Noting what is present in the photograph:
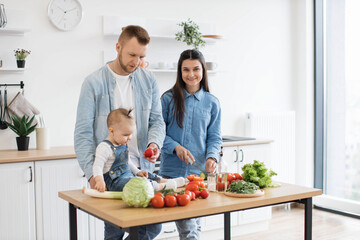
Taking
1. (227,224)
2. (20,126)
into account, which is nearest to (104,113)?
(227,224)

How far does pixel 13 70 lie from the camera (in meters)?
3.96

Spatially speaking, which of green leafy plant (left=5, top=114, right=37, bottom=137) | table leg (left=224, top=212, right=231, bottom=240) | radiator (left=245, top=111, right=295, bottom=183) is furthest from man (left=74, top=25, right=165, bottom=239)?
radiator (left=245, top=111, right=295, bottom=183)

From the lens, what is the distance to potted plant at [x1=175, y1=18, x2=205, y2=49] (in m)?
4.65

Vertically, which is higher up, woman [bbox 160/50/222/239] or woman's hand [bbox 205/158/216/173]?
woman [bbox 160/50/222/239]

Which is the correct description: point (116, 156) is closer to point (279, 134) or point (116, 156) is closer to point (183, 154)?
point (183, 154)

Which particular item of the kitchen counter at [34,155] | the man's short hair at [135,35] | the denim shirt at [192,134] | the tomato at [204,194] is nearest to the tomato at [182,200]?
the tomato at [204,194]

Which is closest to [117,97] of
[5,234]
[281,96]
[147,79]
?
[147,79]

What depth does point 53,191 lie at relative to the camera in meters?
3.60

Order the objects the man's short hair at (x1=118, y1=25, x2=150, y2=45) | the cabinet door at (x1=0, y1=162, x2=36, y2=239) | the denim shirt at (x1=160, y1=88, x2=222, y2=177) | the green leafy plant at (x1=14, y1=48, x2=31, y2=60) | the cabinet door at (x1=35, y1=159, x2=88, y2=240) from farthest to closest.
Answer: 1. the green leafy plant at (x1=14, y1=48, x2=31, y2=60)
2. the cabinet door at (x1=35, y1=159, x2=88, y2=240)
3. the cabinet door at (x1=0, y1=162, x2=36, y2=239)
4. the denim shirt at (x1=160, y1=88, x2=222, y2=177)
5. the man's short hair at (x1=118, y1=25, x2=150, y2=45)

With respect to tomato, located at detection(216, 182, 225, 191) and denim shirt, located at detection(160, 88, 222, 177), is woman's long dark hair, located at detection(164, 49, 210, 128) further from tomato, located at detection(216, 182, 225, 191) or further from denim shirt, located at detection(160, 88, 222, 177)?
tomato, located at detection(216, 182, 225, 191)

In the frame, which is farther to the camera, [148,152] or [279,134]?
[279,134]

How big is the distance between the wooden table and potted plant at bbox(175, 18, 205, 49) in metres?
2.36

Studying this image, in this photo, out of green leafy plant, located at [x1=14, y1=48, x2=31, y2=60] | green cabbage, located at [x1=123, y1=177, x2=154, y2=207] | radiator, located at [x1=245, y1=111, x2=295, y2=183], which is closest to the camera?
green cabbage, located at [x1=123, y1=177, x2=154, y2=207]

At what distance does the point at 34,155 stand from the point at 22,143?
0.36m
